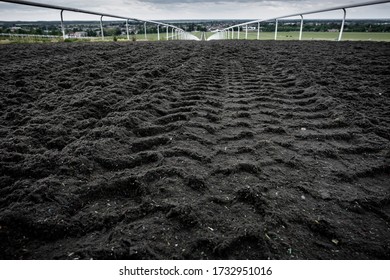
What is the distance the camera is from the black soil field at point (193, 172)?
1457 millimetres

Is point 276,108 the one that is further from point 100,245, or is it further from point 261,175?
point 100,245

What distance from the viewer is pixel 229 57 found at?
7852 mm

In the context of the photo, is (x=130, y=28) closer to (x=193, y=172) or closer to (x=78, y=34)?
(x=78, y=34)

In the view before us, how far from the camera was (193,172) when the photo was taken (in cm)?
204

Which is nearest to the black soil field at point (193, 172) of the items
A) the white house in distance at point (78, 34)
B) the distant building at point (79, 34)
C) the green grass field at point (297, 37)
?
the green grass field at point (297, 37)

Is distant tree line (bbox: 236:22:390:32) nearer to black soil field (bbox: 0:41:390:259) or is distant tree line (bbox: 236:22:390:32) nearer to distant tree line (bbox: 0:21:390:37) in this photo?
distant tree line (bbox: 0:21:390:37)

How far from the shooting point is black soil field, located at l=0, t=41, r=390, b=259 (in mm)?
1457

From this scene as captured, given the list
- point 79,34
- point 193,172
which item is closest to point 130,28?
point 79,34

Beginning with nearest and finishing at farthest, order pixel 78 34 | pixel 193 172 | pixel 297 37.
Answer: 1. pixel 193 172
2. pixel 78 34
3. pixel 297 37

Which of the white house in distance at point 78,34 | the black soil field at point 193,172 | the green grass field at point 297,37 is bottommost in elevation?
the black soil field at point 193,172

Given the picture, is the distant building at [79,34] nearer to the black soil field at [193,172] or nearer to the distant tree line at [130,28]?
the distant tree line at [130,28]

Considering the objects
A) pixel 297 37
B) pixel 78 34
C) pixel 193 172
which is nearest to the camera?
pixel 193 172

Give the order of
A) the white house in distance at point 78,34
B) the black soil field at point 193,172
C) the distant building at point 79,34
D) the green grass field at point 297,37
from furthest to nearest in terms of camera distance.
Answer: the distant building at point 79,34
the white house in distance at point 78,34
the green grass field at point 297,37
the black soil field at point 193,172

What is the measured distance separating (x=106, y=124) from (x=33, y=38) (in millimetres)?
11659
